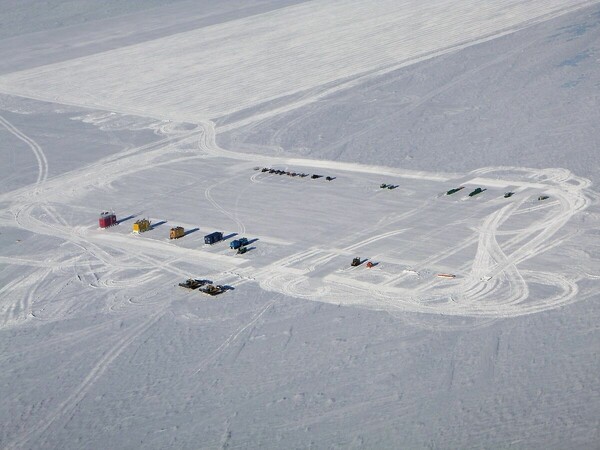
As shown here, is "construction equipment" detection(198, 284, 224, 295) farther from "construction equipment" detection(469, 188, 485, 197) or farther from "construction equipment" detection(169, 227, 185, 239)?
"construction equipment" detection(469, 188, 485, 197)

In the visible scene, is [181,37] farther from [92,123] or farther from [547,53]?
[547,53]

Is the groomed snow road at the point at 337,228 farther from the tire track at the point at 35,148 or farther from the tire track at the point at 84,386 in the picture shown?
the tire track at the point at 84,386

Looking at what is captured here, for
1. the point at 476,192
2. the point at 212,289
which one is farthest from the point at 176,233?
the point at 476,192

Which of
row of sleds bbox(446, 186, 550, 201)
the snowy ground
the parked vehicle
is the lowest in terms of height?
row of sleds bbox(446, 186, 550, 201)

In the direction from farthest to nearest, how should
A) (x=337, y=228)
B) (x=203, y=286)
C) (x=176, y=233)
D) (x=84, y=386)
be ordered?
1. (x=176, y=233)
2. (x=337, y=228)
3. (x=203, y=286)
4. (x=84, y=386)

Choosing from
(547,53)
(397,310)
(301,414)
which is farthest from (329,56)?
(301,414)

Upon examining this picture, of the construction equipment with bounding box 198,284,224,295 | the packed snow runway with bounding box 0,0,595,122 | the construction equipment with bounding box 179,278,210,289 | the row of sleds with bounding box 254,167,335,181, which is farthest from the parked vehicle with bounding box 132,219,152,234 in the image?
the packed snow runway with bounding box 0,0,595,122

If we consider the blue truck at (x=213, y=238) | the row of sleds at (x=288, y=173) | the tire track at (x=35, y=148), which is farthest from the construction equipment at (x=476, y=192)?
the tire track at (x=35, y=148)

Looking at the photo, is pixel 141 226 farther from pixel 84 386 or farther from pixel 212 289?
pixel 84 386
